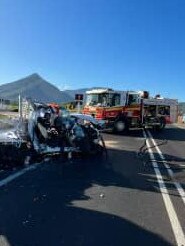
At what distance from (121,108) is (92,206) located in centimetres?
1935

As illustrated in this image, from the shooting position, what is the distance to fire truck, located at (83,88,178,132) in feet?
87.0

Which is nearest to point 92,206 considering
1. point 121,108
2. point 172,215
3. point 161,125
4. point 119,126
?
point 172,215

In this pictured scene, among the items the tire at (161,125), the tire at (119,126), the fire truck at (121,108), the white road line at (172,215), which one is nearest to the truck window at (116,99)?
the fire truck at (121,108)

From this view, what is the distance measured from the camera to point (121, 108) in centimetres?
2684

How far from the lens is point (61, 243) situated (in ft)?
18.8

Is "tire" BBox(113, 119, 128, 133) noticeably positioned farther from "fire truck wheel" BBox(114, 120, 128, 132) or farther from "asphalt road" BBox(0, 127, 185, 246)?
"asphalt road" BBox(0, 127, 185, 246)

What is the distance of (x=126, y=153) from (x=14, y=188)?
7.79 m

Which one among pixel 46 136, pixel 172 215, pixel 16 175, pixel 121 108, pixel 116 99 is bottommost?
pixel 172 215

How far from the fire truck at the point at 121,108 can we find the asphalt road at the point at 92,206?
13.9 meters

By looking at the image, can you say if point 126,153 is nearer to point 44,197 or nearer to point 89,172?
point 89,172

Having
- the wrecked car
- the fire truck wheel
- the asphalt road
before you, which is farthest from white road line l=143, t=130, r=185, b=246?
the fire truck wheel

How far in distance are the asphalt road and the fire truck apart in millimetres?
13945

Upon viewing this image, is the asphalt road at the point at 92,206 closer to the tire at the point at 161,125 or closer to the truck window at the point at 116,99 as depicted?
the truck window at the point at 116,99

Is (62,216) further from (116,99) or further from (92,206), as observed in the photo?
(116,99)
